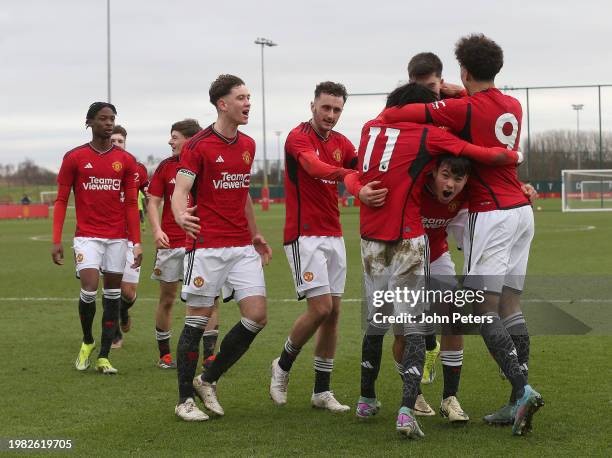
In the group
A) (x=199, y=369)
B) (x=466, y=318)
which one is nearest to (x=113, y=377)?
(x=199, y=369)

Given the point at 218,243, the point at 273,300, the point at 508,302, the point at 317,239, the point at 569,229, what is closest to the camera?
the point at 508,302

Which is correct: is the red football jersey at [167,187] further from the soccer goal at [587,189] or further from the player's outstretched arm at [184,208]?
the soccer goal at [587,189]

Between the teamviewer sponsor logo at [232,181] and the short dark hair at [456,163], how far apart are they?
1.60 m

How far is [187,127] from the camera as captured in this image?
29.2 feet

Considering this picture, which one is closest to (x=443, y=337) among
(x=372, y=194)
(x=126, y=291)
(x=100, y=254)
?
(x=372, y=194)

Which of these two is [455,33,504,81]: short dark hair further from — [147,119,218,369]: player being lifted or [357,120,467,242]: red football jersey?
[147,119,218,369]: player being lifted

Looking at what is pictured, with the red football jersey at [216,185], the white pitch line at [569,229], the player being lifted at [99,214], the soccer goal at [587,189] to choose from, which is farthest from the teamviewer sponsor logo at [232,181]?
the soccer goal at [587,189]

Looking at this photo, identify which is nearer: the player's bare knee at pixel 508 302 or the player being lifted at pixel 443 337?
the player's bare knee at pixel 508 302

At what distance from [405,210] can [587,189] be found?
44.1 m

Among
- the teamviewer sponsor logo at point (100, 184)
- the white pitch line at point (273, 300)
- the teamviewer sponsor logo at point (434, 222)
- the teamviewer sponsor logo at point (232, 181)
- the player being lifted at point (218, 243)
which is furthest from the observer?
the white pitch line at point (273, 300)

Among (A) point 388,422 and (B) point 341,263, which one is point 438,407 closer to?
(A) point 388,422

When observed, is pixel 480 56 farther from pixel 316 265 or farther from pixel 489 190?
pixel 316 265

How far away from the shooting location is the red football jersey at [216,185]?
21.7ft
